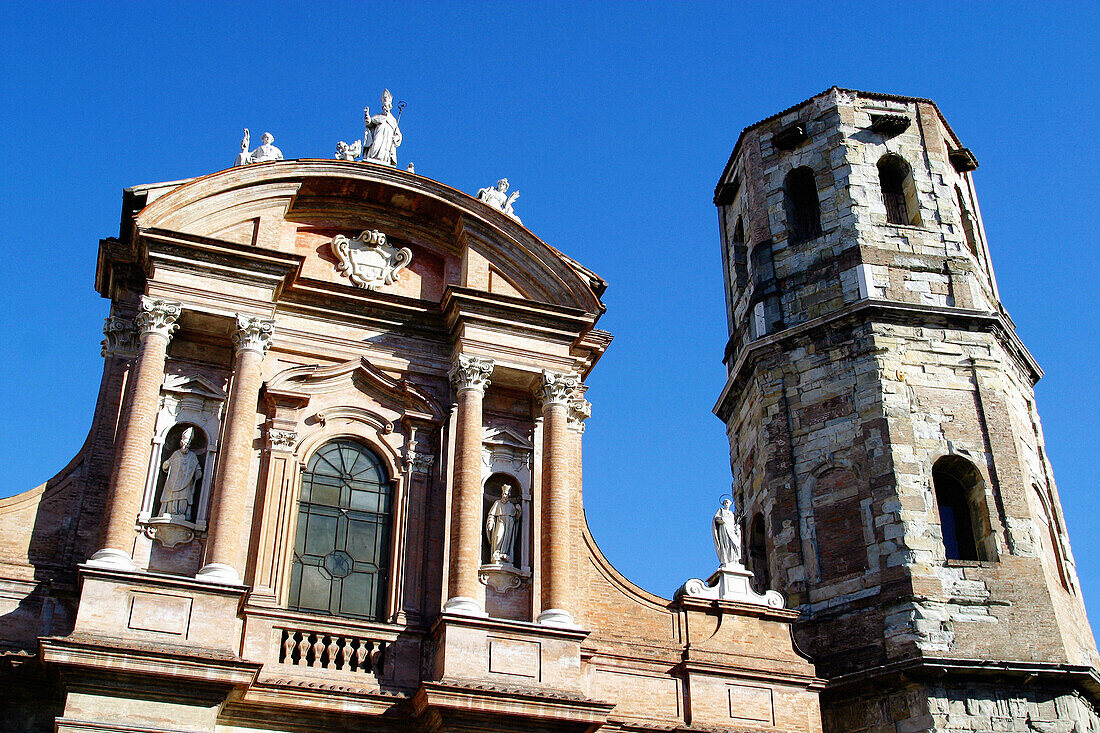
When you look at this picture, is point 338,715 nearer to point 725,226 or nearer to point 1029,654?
point 1029,654

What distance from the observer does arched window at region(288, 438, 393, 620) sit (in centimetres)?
1471

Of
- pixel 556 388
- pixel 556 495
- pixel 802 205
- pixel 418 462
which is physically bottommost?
pixel 556 495

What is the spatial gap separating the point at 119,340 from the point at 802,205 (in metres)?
11.9

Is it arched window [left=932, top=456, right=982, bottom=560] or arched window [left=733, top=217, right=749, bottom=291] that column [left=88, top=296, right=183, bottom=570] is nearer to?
arched window [left=733, top=217, right=749, bottom=291]

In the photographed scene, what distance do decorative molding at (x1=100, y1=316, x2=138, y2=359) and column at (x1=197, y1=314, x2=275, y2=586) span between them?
1.29m

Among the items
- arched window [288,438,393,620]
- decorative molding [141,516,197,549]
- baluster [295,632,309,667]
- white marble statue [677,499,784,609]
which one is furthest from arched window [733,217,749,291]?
decorative molding [141,516,197,549]

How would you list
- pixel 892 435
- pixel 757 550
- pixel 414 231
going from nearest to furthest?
1. pixel 414 231
2. pixel 892 435
3. pixel 757 550

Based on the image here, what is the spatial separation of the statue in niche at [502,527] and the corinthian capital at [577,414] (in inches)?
57.3

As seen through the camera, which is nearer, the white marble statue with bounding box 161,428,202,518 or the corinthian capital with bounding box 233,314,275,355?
the white marble statue with bounding box 161,428,202,518

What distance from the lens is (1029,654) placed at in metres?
16.2

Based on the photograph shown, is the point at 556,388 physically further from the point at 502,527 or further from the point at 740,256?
the point at 740,256

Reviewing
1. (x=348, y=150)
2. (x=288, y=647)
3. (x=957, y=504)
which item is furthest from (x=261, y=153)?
(x=957, y=504)

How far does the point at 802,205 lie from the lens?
846 inches

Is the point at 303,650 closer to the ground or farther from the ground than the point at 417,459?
closer to the ground
